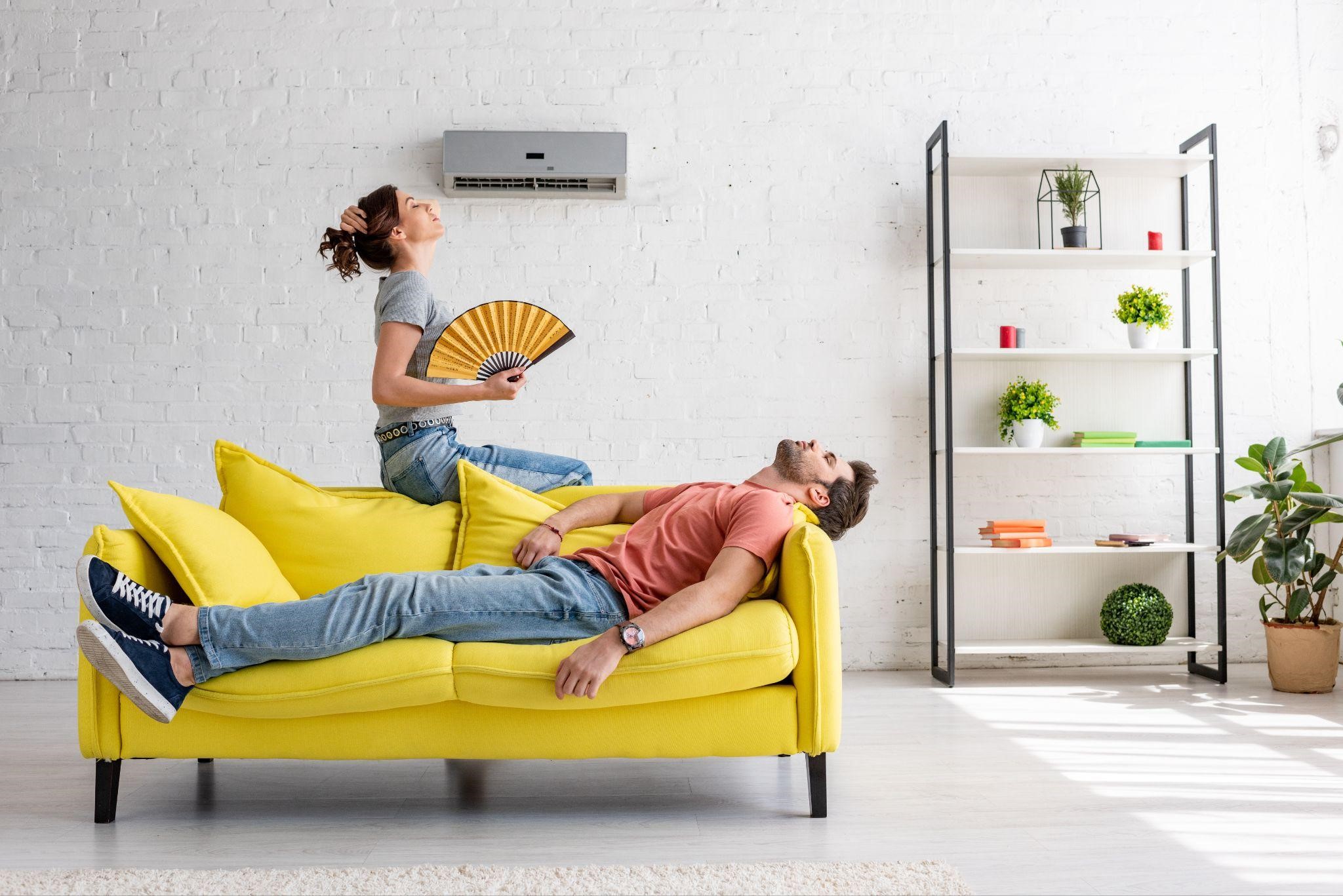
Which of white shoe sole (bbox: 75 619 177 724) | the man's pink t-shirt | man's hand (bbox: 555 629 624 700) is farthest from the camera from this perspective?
the man's pink t-shirt

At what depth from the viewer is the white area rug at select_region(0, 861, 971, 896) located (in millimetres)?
1882

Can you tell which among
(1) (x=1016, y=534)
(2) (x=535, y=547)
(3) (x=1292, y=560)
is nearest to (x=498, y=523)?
(2) (x=535, y=547)

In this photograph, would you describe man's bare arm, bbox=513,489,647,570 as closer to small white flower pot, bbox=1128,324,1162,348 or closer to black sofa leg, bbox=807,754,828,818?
black sofa leg, bbox=807,754,828,818

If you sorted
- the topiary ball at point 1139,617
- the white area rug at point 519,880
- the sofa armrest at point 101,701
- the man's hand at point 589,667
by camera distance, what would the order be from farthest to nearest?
1. the topiary ball at point 1139,617
2. the sofa armrest at point 101,701
3. the man's hand at point 589,667
4. the white area rug at point 519,880

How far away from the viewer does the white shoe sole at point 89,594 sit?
2.08m

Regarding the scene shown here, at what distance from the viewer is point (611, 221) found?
4309mm

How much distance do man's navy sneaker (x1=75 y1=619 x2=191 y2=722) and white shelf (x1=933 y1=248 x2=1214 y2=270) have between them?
3.07 meters

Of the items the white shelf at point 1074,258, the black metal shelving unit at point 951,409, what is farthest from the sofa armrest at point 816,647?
the white shelf at point 1074,258

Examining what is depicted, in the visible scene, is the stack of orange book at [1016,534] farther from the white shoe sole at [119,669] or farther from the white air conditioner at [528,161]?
the white shoe sole at [119,669]

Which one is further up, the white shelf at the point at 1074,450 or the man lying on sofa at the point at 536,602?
the white shelf at the point at 1074,450

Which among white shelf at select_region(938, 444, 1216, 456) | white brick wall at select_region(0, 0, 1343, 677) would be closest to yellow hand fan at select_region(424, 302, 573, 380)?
white brick wall at select_region(0, 0, 1343, 677)

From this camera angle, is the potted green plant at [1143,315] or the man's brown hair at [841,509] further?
the potted green plant at [1143,315]

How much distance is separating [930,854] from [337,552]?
1.64 metres

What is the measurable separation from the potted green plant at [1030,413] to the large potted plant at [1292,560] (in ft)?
2.36
